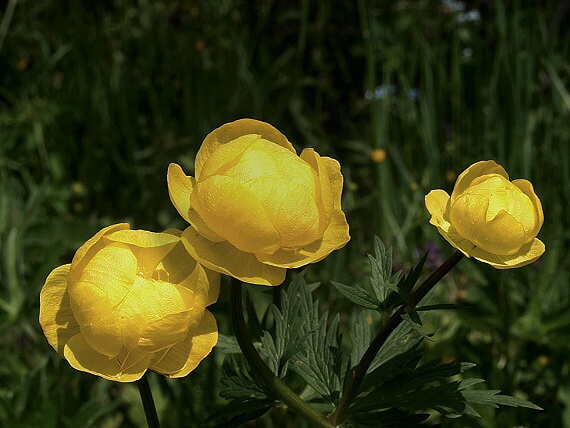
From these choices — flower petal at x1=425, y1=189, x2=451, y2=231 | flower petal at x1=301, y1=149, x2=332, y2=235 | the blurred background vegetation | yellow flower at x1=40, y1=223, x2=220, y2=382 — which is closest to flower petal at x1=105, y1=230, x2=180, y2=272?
yellow flower at x1=40, y1=223, x2=220, y2=382

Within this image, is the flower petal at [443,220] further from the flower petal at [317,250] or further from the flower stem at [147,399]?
the flower stem at [147,399]

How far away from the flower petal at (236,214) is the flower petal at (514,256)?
18cm

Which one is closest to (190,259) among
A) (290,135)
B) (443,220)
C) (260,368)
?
(260,368)

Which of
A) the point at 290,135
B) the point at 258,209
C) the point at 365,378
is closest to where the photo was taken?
the point at 258,209

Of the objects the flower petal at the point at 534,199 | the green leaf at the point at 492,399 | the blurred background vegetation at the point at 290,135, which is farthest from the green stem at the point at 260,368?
the blurred background vegetation at the point at 290,135

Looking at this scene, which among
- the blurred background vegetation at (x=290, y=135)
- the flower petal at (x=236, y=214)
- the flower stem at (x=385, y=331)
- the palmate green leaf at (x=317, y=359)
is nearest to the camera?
the flower petal at (x=236, y=214)

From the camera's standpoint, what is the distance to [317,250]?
1.93 ft

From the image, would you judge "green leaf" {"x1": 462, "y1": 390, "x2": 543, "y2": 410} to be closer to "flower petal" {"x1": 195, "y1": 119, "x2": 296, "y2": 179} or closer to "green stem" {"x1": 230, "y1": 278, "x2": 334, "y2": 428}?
"green stem" {"x1": 230, "y1": 278, "x2": 334, "y2": 428}

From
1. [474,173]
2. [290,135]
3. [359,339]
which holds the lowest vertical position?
[290,135]

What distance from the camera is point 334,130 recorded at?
97.8 inches

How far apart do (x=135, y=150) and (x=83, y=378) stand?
2.54ft

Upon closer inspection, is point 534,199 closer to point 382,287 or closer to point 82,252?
point 382,287

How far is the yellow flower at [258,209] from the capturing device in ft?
1.77

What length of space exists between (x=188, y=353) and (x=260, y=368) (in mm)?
83
